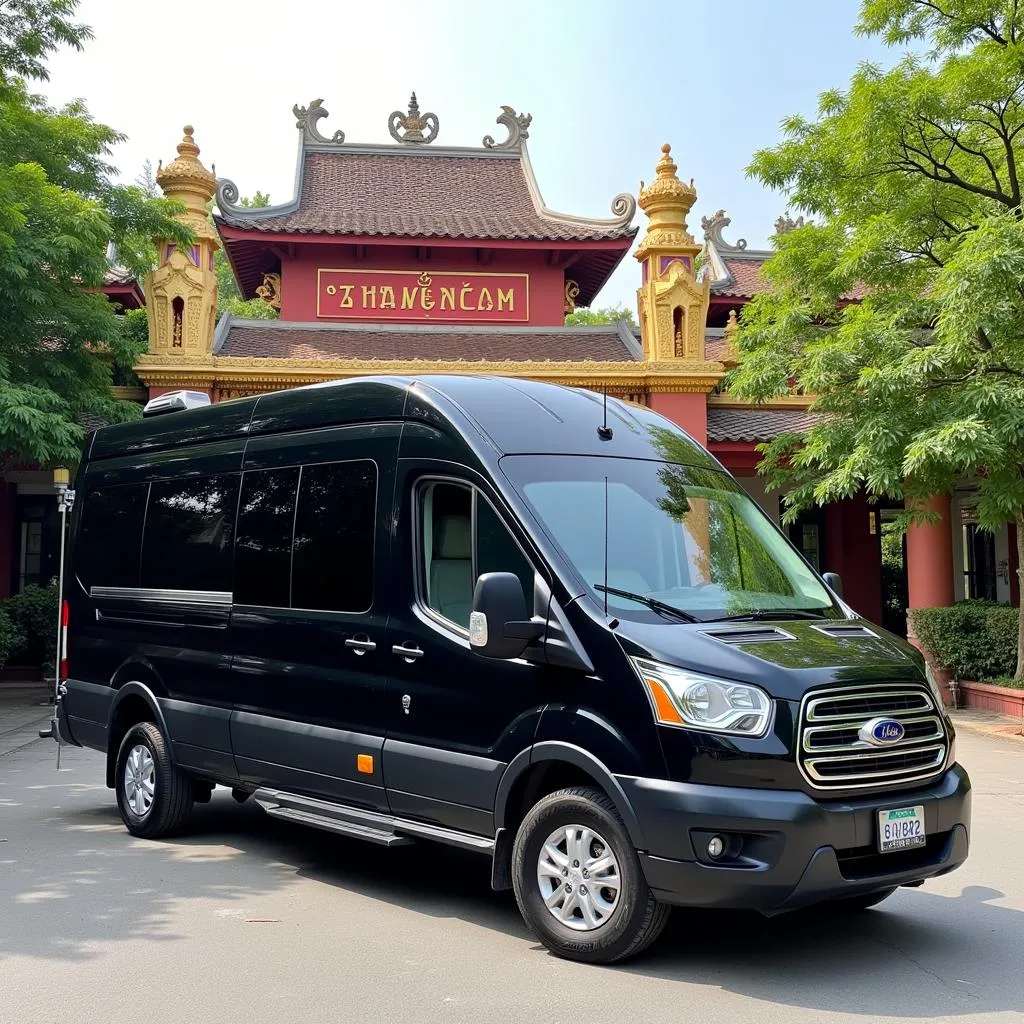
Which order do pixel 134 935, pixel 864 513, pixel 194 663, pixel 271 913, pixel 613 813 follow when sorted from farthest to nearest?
pixel 864 513 < pixel 194 663 < pixel 271 913 < pixel 134 935 < pixel 613 813

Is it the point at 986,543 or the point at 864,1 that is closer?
the point at 864,1

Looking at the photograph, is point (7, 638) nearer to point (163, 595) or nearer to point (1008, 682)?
point (163, 595)

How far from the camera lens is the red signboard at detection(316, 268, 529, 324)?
20.6 metres

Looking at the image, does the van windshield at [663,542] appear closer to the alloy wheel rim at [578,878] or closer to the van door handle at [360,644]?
the alloy wheel rim at [578,878]

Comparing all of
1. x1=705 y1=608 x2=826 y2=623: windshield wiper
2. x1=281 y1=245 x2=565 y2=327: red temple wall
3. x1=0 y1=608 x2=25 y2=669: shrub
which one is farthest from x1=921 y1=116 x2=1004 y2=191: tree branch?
x1=0 y1=608 x2=25 y2=669: shrub

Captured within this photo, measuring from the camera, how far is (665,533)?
17.8ft

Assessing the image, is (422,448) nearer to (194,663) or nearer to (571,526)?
(571,526)

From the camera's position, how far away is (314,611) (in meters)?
6.16

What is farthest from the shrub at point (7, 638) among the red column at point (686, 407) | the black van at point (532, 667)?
the red column at point (686, 407)

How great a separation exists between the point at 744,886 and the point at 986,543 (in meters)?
19.9

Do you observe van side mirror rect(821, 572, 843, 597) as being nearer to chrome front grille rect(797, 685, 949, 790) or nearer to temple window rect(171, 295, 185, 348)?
chrome front grille rect(797, 685, 949, 790)

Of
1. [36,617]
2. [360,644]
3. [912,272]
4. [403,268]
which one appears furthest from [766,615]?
[403,268]

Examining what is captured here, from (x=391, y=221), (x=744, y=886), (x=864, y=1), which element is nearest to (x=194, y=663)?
(x=744, y=886)

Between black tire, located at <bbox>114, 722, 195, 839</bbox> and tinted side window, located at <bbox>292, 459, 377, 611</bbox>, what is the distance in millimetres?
1694
